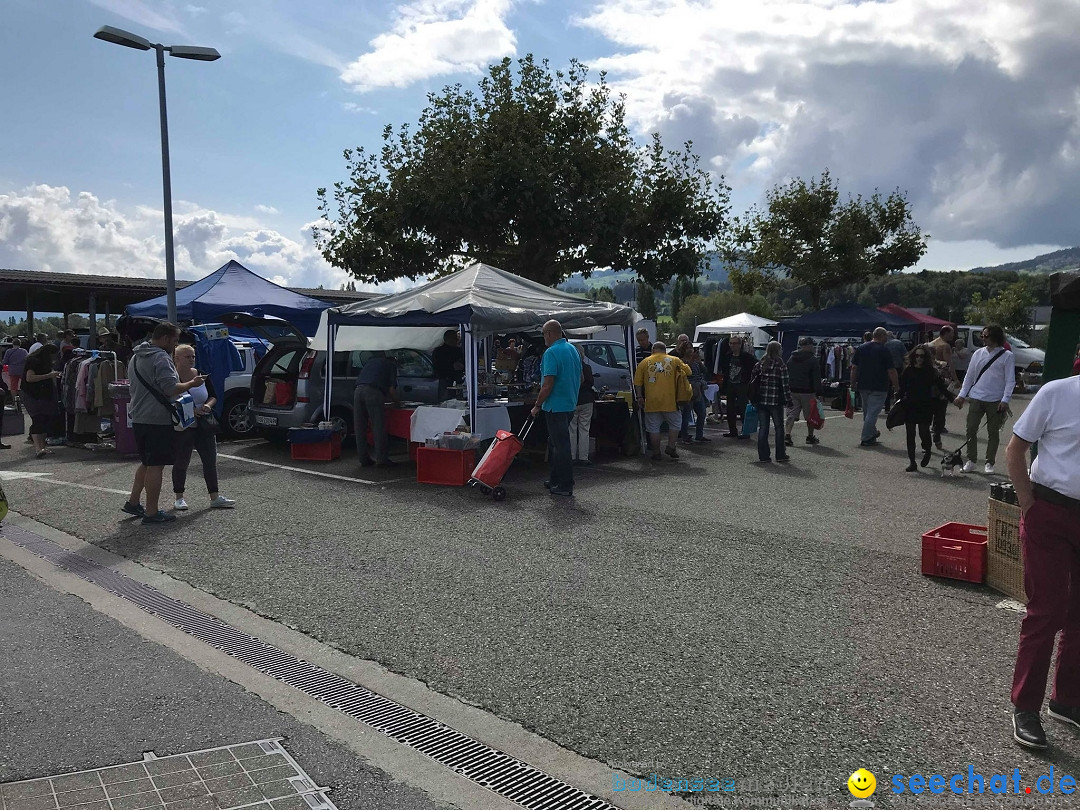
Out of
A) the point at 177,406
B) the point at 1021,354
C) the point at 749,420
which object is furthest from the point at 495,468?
the point at 1021,354

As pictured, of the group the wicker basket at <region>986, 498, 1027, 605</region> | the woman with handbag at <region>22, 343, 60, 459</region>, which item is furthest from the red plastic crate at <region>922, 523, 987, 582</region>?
the woman with handbag at <region>22, 343, 60, 459</region>

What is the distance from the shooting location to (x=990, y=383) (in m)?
10.3

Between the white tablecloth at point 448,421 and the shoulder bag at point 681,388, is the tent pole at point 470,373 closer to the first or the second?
the white tablecloth at point 448,421

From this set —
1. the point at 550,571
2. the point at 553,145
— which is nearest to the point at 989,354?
the point at 550,571

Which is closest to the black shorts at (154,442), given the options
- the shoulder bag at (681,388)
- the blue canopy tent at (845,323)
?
the shoulder bag at (681,388)

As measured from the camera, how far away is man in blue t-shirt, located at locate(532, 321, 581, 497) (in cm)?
941

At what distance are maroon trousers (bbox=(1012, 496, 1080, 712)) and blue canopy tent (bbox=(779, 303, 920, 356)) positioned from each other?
805 inches

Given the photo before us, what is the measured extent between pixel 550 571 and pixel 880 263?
117ft

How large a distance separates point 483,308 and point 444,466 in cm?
208

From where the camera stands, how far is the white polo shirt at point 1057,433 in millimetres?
3586

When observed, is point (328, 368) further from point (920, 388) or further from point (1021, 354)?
point (1021, 354)

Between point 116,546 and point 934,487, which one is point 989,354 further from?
point 116,546

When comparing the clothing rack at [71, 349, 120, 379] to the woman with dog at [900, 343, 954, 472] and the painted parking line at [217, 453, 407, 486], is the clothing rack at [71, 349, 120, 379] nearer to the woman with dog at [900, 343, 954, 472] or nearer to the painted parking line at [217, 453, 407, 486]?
the painted parking line at [217, 453, 407, 486]

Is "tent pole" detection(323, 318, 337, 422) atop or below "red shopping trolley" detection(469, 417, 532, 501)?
atop
